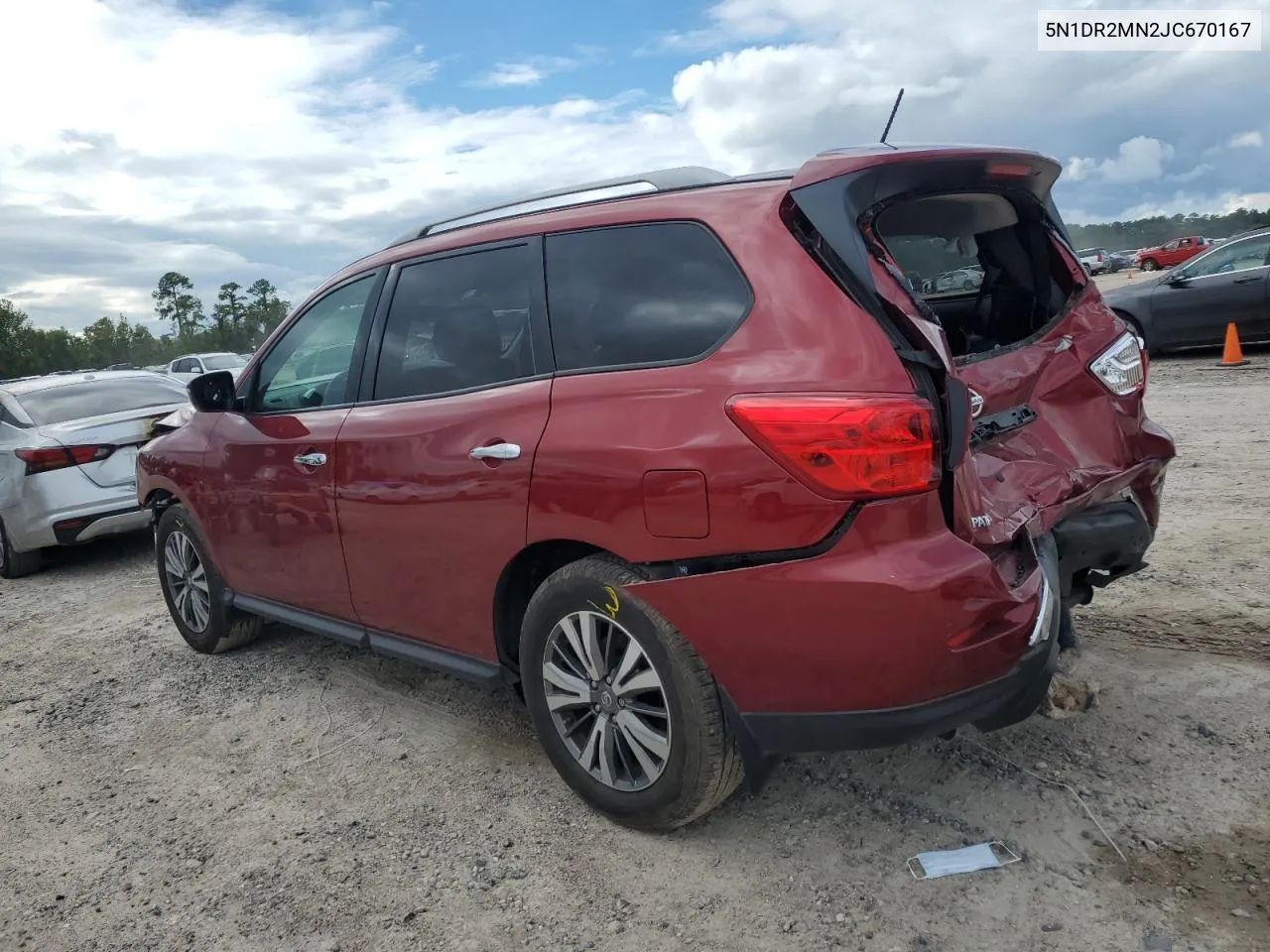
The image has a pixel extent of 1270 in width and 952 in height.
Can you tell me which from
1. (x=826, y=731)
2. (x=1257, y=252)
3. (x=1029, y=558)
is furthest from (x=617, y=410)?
(x=1257, y=252)

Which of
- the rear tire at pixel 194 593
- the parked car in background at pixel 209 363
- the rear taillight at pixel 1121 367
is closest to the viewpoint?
the rear taillight at pixel 1121 367

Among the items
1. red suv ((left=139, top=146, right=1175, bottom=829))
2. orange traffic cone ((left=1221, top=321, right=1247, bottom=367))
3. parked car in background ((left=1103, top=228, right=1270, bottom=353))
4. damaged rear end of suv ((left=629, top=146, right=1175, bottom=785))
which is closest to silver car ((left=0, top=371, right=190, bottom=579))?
red suv ((left=139, top=146, right=1175, bottom=829))

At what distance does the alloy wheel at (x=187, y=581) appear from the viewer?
4.91m

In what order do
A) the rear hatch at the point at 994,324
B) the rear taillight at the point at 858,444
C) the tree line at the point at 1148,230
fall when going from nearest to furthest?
the rear taillight at the point at 858,444, the rear hatch at the point at 994,324, the tree line at the point at 1148,230

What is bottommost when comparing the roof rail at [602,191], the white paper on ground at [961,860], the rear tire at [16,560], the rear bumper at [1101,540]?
the white paper on ground at [961,860]

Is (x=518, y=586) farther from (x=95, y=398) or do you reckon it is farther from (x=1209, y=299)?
(x=1209, y=299)

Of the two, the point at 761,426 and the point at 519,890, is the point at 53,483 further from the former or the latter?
the point at 761,426

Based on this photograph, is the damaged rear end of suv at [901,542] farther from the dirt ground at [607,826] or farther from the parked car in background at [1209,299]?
the parked car in background at [1209,299]

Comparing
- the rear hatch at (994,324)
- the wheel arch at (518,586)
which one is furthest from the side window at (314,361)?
the rear hatch at (994,324)

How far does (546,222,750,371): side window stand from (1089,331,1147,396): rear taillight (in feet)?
4.80

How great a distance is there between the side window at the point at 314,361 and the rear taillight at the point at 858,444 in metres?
2.00

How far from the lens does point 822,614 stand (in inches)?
95.0

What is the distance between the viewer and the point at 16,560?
7.33m

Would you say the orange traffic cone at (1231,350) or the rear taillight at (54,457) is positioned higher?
the rear taillight at (54,457)
